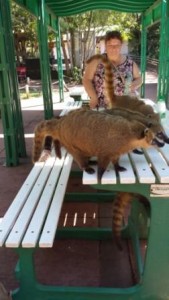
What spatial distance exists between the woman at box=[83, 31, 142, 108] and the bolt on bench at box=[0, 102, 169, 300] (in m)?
1.40

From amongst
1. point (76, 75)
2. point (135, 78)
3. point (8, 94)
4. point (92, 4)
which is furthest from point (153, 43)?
point (135, 78)

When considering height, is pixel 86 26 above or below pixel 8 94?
above

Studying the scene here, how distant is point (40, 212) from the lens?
7.48 ft

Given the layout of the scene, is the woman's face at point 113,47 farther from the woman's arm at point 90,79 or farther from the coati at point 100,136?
the coati at point 100,136

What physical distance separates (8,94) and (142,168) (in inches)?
122

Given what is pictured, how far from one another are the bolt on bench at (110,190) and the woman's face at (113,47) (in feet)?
4.73

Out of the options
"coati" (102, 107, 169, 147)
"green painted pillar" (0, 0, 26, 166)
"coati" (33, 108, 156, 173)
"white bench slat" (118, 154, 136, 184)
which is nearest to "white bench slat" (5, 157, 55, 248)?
"coati" (33, 108, 156, 173)

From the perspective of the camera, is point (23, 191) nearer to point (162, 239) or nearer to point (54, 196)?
point (54, 196)

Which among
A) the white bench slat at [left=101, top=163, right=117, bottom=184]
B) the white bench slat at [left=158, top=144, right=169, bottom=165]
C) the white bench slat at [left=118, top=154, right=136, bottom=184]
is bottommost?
the white bench slat at [left=101, top=163, right=117, bottom=184]

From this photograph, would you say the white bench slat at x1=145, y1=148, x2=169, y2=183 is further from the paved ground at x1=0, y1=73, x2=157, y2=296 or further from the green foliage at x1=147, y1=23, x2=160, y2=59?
the green foliage at x1=147, y1=23, x2=160, y2=59

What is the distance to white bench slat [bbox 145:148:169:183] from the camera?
1.95 m

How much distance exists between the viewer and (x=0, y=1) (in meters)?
4.52

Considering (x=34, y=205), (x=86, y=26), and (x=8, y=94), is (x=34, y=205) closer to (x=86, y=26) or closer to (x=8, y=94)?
(x=8, y=94)

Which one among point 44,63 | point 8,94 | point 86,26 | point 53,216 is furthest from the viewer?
point 86,26
